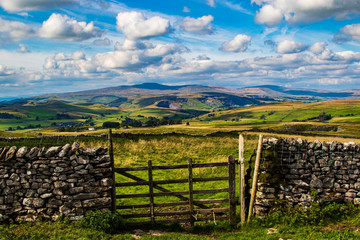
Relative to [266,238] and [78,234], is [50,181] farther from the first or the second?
[266,238]

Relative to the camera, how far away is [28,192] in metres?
10.1

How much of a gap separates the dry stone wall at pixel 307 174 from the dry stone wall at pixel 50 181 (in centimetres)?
653

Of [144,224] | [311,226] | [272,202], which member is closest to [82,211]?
[144,224]

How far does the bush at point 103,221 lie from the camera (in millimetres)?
10023

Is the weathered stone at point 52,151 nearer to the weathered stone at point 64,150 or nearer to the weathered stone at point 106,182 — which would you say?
the weathered stone at point 64,150

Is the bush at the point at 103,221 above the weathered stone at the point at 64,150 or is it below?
below

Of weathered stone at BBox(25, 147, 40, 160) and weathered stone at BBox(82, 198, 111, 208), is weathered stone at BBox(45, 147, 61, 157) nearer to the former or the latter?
weathered stone at BBox(25, 147, 40, 160)

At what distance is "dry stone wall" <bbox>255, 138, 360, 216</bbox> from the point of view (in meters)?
10.6

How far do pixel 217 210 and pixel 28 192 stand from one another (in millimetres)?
7577

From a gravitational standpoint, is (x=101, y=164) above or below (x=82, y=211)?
above

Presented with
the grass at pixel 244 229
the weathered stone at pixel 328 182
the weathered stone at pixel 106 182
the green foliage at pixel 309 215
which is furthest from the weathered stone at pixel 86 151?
the weathered stone at pixel 328 182

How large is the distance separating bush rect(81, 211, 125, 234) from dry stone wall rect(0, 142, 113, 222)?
0.35 m

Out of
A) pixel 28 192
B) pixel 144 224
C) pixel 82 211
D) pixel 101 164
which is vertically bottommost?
pixel 144 224

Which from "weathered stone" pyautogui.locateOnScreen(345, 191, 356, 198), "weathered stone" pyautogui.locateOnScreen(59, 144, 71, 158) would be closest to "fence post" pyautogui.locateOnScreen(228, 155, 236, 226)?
"weathered stone" pyautogui.locateOnScreen(345, 191, 356, 198)
